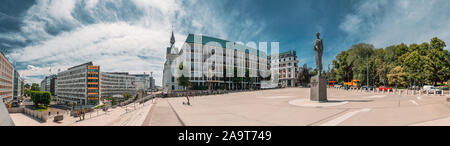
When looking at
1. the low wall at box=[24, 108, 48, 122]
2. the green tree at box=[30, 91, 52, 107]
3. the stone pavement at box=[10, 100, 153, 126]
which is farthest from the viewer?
the green tree at box=[30, 91, 52, 107]

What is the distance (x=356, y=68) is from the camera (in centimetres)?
5322

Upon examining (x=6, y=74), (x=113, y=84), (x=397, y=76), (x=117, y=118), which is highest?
(x=6, y=74)

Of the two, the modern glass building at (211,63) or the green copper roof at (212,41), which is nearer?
the modern glass building at (211,63)

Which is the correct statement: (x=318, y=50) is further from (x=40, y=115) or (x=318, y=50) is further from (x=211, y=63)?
(x=211, y=63)

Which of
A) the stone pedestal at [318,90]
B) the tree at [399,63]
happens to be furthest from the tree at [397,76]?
the stone pedestal at [318,90]

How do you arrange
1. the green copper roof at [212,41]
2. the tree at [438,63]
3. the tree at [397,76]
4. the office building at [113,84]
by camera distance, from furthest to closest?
the office building at [113,84] → the green copper roof at [212,41] → the tree at [397,76] → the tree at [438,63]

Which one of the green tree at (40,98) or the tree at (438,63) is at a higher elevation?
the tree at (438,63)

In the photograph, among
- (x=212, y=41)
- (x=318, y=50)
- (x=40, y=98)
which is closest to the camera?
(x=318, y=50)

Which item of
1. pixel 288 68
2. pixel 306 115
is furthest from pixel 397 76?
pixel 306 115

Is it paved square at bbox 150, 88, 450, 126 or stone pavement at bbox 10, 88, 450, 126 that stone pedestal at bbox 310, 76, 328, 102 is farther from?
paved square at bbox 150, 88, 450, 126

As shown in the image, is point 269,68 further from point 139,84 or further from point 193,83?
point 139,84

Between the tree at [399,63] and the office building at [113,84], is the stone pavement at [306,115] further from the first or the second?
the office building at [113,84]

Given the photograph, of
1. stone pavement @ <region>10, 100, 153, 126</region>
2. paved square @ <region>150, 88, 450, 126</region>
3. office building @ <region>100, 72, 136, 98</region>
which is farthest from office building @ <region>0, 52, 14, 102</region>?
office building @ <region>100, 72, 136, 98</region>
